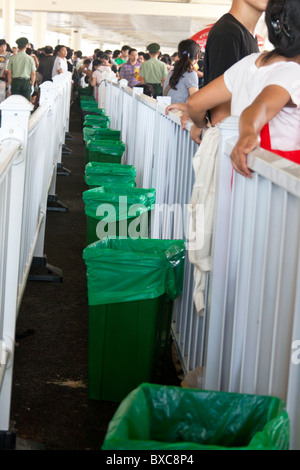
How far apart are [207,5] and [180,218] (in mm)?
27649

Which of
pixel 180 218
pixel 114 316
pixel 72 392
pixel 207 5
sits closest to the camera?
pixel 114 316

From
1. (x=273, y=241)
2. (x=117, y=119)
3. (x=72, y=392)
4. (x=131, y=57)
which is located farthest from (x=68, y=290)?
A: (x=131, y=57)

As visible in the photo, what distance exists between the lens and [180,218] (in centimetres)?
353

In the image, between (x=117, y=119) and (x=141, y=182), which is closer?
(x=141, y=182)

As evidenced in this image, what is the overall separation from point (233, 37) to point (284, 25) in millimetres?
896

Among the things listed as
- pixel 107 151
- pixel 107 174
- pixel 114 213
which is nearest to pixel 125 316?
pixel 114 213

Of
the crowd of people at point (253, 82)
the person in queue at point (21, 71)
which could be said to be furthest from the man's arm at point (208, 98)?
the person in queue at point (21, 71)

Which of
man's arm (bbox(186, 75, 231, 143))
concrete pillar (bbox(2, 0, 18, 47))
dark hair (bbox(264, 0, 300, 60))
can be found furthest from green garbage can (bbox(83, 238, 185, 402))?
concrete pillar (bbox(2, 0, 18, 47))

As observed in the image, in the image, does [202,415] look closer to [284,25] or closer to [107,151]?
[284,25]

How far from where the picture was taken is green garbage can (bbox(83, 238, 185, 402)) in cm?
269

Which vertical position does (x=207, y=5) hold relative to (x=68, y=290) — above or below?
above

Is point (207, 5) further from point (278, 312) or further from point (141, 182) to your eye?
point (278, 312)

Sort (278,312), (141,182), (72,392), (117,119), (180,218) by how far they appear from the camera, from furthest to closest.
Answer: (117,119)
(141,182)
(180,218)
(72,392)
(278,312)

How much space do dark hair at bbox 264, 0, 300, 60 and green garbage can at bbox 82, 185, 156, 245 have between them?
1690 millimetres
